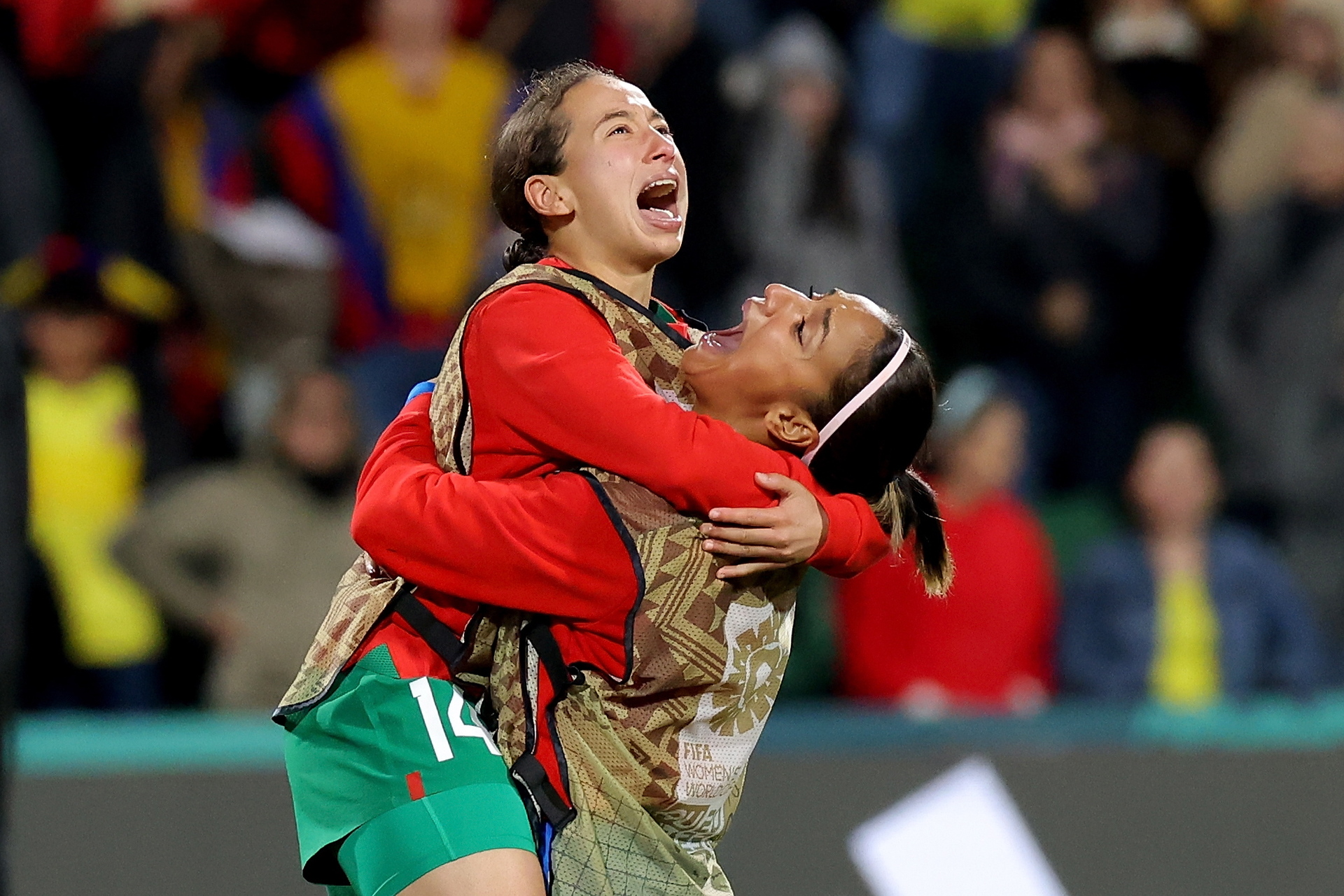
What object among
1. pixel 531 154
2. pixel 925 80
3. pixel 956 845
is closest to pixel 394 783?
pixel 531 154

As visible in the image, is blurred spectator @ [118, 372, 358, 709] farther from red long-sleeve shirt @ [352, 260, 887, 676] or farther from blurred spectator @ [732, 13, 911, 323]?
red long-sleeve shirt @ [352, 260, 887, 676]

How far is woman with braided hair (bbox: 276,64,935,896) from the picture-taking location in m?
2.44

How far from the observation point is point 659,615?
2484 millimetres

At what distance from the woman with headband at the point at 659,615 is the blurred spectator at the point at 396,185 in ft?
10.7

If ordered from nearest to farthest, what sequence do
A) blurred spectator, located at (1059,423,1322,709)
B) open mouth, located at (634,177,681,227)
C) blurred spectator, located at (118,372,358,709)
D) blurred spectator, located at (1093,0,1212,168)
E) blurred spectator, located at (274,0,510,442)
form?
open mouth, located at (634,177,681,227)
blurred spectator, located at (118,372,358,709)
blurred spectator, located at (1059,423,1322,709)
blurred spectator, located at (274,0,510,442)
blurred spectator, located at (1093,0,1212,168)

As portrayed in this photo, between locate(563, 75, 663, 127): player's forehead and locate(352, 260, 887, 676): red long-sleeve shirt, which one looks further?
locate(563, 75, 663, 127): player's forehead

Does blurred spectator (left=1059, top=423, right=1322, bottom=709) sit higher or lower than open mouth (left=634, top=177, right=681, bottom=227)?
lower

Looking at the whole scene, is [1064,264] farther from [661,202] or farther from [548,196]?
[548,196]

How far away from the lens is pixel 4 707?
328 cm

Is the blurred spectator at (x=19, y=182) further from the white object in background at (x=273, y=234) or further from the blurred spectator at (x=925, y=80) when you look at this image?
the blurred spectator at (x=925, y=80)

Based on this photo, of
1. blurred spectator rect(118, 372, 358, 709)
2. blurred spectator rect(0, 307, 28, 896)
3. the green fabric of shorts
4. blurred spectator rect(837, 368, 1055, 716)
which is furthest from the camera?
blurred spectator rect(837, 368, 1055, 716)

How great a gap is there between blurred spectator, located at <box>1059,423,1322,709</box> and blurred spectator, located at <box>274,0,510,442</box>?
2.07 meters

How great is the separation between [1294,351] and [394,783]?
14.2ft

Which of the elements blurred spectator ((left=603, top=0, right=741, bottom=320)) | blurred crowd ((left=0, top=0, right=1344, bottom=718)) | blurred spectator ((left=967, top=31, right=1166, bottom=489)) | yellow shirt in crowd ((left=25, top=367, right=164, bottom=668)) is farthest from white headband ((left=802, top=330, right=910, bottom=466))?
blurred spectator ((left=967, top=31, right=1166, bottom=489))
